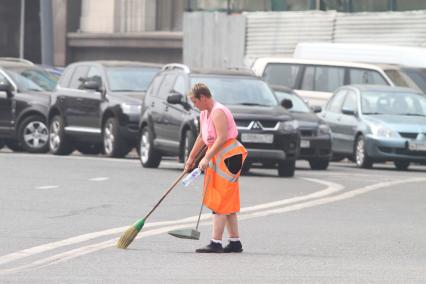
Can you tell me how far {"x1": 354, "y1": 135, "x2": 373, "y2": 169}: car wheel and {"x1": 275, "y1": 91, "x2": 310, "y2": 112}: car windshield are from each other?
1.01 meters

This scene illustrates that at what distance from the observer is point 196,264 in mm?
11703

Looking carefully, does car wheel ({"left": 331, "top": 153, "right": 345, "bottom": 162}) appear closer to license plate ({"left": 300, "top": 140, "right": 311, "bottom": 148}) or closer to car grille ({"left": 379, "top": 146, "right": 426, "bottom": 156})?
car grille ({"left": 379, "top": 146, "right": 426, "bottom": 156})

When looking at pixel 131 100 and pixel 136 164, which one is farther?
pixel 131 100

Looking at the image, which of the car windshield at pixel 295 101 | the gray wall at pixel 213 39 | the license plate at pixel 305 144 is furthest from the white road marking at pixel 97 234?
the gray wall at pixel 213 39

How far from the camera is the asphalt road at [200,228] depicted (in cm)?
1114

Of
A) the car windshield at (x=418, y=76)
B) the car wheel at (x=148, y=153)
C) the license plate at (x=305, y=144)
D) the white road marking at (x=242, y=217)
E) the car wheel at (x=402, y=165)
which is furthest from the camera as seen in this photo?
the car windshield at (x=418, y=76)

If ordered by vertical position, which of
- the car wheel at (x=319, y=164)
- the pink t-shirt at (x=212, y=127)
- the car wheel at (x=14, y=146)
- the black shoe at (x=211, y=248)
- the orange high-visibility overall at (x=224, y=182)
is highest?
the pink t-shirt at (x=212, y=127)

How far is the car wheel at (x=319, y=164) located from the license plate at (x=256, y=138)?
3.51 m

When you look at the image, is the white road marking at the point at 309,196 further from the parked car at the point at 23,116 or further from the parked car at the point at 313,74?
the parked car at the point at 313,74

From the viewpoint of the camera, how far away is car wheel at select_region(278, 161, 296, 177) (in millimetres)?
22469

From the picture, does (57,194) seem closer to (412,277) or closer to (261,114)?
(261,114)

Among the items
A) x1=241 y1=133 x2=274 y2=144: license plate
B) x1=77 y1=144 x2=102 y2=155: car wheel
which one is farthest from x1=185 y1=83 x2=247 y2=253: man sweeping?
x1=77 y1=144 x2=102 y2=155: car wheel

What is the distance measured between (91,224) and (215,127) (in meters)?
2.42

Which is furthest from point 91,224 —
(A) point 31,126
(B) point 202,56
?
(B) point 202,56
